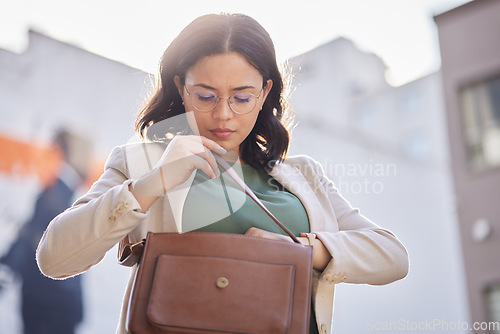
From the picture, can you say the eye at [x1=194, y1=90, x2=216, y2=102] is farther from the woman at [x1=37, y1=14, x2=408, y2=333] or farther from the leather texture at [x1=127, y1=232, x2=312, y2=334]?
the leather texture at [x1=127, y1=232, x2=312, y2=334]

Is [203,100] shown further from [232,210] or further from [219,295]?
[219,295]

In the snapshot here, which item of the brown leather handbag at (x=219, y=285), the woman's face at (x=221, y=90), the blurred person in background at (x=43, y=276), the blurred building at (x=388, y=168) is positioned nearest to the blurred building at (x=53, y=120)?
the blurred person in background at (x=43, y=276)

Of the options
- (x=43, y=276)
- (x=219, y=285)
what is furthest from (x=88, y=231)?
(x=43, y=276)

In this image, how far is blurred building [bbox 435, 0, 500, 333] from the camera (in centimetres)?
955

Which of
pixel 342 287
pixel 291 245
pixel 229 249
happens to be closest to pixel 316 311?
pixel 291 245

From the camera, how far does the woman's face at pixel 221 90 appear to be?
5.83 ft

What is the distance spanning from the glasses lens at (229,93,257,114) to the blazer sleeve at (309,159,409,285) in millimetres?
455

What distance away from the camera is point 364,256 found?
1713 millimetres

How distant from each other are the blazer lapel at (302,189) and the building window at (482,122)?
28.9 feet

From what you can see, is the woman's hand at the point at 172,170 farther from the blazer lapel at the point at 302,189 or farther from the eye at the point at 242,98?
the blazer lapel at the point at 302,189

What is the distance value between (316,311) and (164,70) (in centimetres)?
95

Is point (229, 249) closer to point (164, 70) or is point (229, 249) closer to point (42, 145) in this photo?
point (164, 70)

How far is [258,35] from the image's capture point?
1.94 m

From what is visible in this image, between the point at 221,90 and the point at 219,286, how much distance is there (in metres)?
0.65
